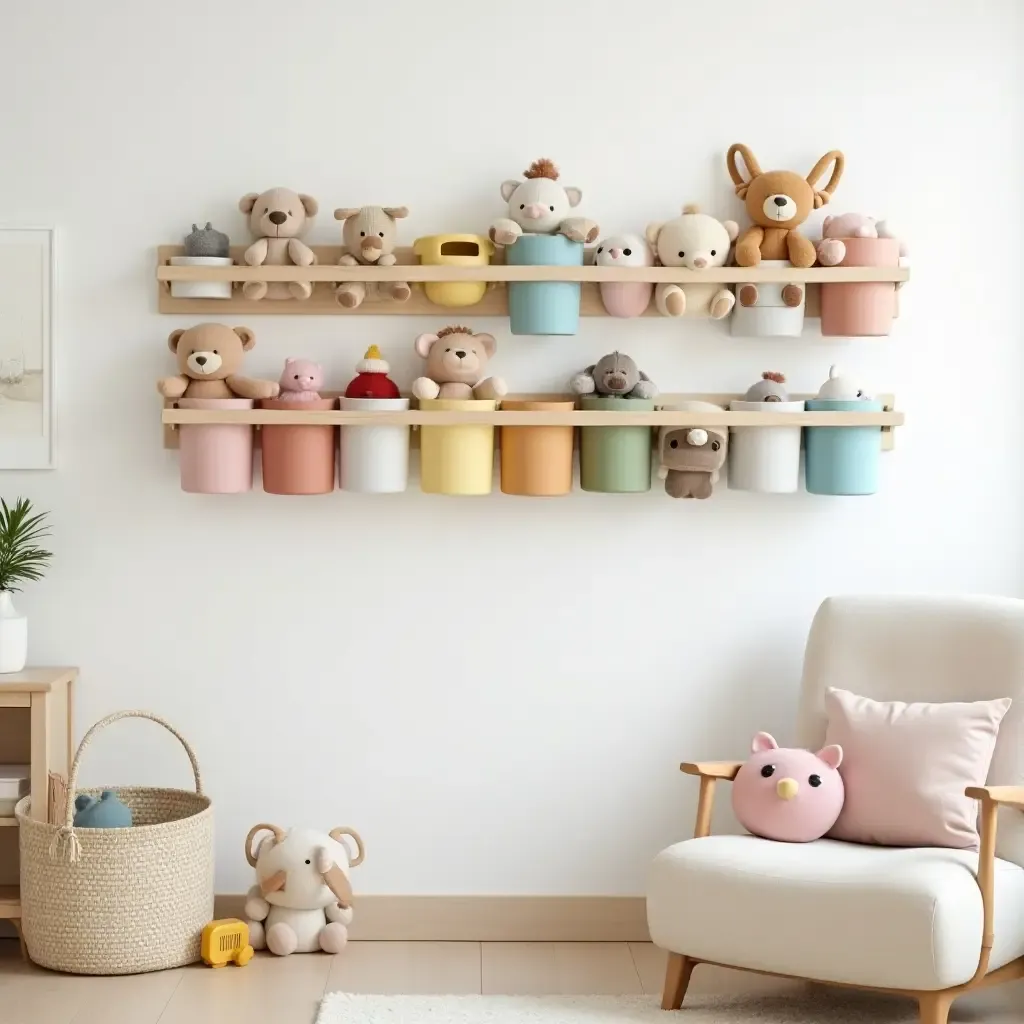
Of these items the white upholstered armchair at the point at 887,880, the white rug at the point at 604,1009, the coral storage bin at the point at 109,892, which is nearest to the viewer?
the white upholstered armchair at the point at 887,880

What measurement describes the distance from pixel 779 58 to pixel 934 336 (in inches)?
30.0

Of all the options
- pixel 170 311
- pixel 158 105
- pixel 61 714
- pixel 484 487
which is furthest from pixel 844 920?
pixel 158 105

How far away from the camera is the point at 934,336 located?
3.39 metres

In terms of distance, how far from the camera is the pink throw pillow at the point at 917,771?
2.88 metres

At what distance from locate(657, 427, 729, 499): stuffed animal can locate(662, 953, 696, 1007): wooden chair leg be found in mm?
1031

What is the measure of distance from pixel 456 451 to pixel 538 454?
187mm

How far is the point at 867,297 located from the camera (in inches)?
127

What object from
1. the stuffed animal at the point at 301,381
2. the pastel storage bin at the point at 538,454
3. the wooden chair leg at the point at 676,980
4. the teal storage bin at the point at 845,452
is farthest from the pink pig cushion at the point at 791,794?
the stuffed animal at the point at 301,381

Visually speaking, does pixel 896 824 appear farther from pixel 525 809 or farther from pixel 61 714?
pixel 61 714

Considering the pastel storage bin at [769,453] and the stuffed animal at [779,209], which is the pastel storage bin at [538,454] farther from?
the stuffed animal at [779,209]

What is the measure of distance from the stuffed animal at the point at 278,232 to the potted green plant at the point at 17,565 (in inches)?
29.2

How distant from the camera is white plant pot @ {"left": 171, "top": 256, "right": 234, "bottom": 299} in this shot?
Answer: 323 cm

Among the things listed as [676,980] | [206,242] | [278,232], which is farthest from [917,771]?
[206,242]

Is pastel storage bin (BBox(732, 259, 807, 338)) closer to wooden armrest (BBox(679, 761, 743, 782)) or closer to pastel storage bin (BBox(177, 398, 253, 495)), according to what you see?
wooden armrest (BBox(679, 761, 743, 782))
